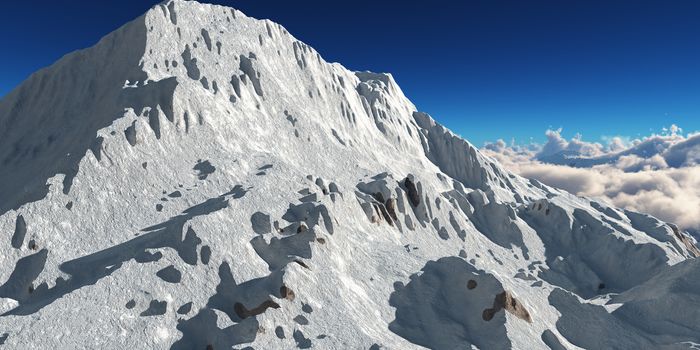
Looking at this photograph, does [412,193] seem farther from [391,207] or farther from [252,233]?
[252,233]

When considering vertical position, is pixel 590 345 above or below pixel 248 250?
below

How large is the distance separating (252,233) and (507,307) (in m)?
39.7

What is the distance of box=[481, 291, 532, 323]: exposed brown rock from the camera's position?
60847mm

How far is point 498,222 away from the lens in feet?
401

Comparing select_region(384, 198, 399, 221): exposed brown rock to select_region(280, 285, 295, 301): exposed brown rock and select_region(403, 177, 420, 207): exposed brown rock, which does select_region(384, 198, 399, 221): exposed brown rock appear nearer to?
select_region(403, 177, 420, 207): exposed brown rock

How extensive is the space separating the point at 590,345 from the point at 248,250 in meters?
→ 53.0

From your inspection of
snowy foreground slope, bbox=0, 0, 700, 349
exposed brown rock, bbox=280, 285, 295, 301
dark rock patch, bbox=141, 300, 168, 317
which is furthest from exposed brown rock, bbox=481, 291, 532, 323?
dark rock patch, bbox=141, 300, 168, 317

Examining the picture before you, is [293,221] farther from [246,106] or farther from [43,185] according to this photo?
[246,106]

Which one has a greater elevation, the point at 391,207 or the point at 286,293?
the point at 391,207

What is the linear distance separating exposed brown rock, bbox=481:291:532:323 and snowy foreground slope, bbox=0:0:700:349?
0.23 m

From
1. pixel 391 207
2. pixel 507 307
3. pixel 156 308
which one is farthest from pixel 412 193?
pixel 156 308

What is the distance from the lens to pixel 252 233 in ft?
212

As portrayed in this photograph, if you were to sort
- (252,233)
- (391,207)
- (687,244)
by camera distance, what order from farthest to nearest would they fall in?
(687,244), (391,207), (252,233)

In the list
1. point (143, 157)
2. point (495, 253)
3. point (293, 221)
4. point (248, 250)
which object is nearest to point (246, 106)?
point (143, 157)
